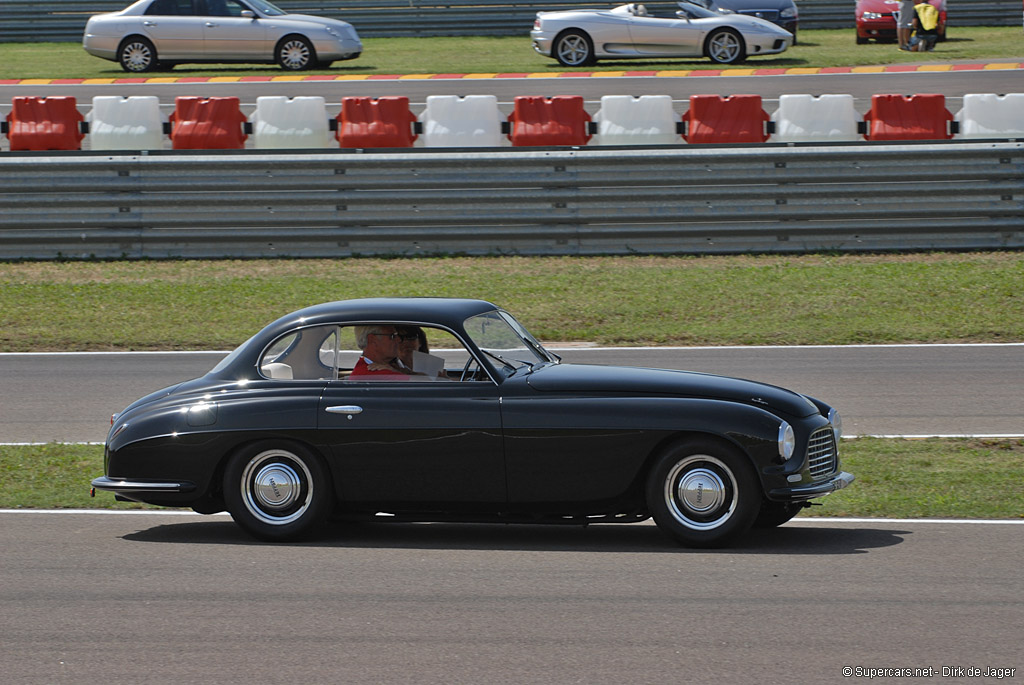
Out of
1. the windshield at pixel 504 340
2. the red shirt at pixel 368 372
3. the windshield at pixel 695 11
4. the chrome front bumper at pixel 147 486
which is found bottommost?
the chrome front bumper at pixel 147 486

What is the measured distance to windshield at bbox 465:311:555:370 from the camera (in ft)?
25.0

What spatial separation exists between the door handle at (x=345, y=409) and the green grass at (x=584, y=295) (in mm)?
6863

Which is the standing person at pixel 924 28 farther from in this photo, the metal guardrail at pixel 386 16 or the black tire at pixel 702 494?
the black tire at pixel 702 494

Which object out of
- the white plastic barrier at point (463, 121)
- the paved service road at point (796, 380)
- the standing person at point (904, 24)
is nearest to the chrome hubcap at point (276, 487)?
the paved service road at point (796, 380)

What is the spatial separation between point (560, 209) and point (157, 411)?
9602 mm

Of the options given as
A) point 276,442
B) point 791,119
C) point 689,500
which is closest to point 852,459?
point 689,500

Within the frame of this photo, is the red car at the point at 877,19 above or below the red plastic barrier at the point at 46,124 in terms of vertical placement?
above

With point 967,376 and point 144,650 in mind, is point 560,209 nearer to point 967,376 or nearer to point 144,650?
point 967,376

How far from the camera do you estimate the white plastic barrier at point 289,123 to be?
19.1 meters

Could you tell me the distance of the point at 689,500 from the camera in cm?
713

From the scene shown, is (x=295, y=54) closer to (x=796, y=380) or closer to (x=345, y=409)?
(x=796, y=380)

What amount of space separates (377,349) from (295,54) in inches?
868

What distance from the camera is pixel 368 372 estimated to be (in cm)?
769

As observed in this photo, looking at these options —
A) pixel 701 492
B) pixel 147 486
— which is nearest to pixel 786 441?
pixel 701 492
